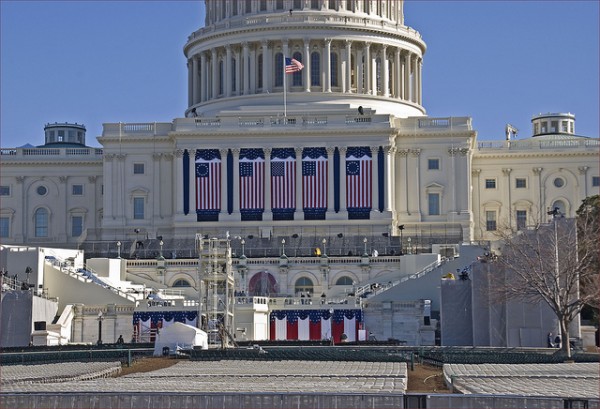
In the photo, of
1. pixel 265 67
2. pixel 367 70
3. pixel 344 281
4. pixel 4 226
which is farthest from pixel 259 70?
pixel 344 281

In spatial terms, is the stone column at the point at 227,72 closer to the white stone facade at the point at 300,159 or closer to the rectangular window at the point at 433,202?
the white stone facade at the point at 300,159

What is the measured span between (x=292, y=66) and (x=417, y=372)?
8143 cm

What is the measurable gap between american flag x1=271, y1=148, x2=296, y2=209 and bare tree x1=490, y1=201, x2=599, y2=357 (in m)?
52.4

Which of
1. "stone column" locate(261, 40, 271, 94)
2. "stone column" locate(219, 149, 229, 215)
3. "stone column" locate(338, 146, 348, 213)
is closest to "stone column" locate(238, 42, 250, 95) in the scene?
"stone column" locate(261, 40, 271, 94)

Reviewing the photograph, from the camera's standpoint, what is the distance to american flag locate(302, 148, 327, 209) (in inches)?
5507

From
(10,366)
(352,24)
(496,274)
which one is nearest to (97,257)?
(352,24)

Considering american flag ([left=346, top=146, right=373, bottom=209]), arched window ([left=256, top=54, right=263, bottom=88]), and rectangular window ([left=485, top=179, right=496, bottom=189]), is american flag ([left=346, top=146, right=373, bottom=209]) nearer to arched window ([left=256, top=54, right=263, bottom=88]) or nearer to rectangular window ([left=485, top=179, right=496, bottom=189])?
rectangular window ([left=485, top=179, right=496, bottom=189])

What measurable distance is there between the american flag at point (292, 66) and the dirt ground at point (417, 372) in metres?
71.0

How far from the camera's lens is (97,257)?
13025 cm

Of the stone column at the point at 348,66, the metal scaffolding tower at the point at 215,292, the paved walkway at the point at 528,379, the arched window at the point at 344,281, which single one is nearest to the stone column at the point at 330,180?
the stone column at the point at 348,66

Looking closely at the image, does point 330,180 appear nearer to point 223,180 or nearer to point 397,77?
point 223,180

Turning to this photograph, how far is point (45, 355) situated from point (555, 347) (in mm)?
26103

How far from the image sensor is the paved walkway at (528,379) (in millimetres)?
49719

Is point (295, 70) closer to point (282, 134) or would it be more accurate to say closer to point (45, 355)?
point (282, 134)
